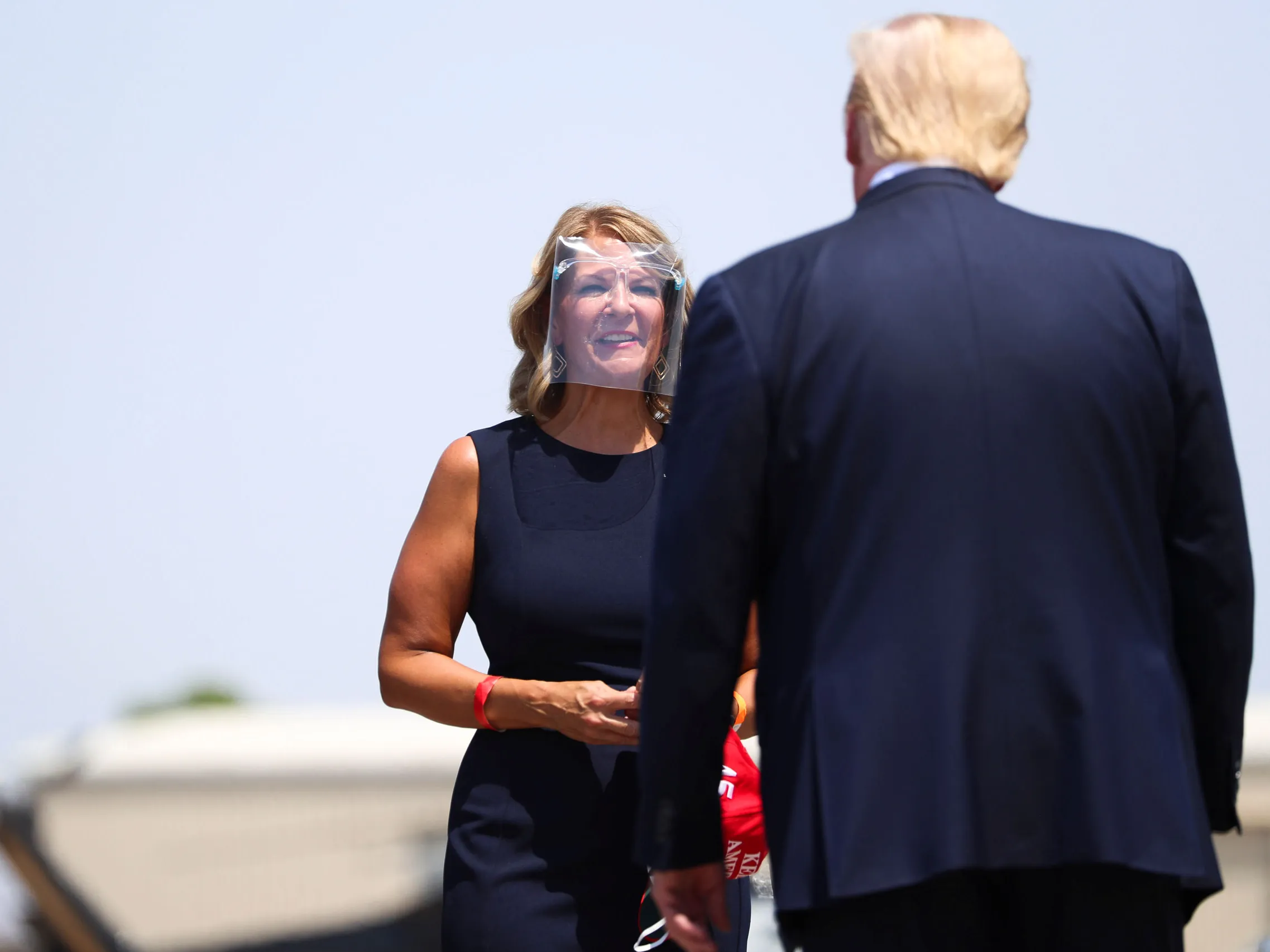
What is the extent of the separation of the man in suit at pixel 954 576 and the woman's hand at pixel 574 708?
0.75m

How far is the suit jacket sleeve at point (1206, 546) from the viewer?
1780 millimetres

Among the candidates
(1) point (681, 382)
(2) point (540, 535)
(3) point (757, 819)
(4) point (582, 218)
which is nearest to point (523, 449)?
(2) point (540, 535)

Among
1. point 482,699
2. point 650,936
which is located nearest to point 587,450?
point 482,699

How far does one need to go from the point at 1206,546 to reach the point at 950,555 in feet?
1.15

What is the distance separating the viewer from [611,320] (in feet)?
9.98

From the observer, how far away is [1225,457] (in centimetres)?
180

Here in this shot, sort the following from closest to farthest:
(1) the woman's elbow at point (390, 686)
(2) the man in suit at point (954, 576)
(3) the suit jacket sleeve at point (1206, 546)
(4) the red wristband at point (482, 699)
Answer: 1. (2) the man in suit at point (954, 576)
2. (3) the suit jacket sleeve at point (1206, 546)
3. (4) the red wristband at point (482, 699)
4. (1) the woman's elbow at point (390, 686)

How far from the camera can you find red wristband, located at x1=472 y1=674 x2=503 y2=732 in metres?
2.71

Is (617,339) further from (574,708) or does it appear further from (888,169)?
(888,169)

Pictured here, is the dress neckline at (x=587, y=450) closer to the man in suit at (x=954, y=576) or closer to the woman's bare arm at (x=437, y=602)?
the woman's bare arm at (x=437, y=602)

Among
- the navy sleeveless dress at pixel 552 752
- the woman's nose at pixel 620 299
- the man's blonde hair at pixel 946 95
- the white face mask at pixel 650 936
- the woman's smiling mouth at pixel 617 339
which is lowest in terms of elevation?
the white face mask at pixel 650 936

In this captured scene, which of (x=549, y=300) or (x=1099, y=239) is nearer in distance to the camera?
(x=1099, y=239)

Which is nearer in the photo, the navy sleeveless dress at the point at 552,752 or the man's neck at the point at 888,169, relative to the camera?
the man's neck at the point at 888,169

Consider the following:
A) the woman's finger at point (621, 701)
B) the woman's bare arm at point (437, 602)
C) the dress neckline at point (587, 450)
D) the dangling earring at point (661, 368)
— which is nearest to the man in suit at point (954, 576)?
the woman's finger at point (621, 701)
